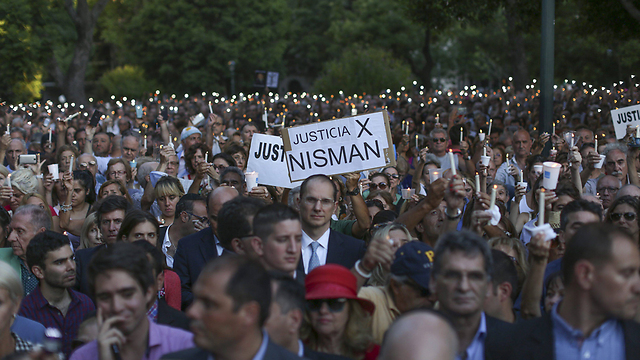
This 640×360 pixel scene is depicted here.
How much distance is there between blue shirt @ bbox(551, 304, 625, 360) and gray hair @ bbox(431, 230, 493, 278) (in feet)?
1.49

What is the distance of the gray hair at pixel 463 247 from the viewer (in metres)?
3.42

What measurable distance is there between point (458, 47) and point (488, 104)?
34.0 m

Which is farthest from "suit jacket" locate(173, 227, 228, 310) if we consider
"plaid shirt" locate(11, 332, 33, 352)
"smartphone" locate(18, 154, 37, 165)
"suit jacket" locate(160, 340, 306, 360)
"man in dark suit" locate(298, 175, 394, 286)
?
"smartphone" locate(18, 154, 37, 165)

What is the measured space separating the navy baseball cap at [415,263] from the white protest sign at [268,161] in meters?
3.51

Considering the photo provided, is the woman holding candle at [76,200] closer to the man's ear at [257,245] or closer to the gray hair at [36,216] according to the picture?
the gray hair at [36,216]

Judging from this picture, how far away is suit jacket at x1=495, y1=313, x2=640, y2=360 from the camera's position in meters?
3.12

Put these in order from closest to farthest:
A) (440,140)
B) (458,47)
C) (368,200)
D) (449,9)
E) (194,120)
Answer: (368,200)
(440,140)
(194,120)
(449,9)
(458,47)

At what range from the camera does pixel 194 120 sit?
12.4 meters

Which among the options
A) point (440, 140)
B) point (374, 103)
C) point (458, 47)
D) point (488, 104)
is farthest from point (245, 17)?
point (440, 140)

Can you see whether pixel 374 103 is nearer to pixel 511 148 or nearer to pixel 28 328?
pixel 511 148

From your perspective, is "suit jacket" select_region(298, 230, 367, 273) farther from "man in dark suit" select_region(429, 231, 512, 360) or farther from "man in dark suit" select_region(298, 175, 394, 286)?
"man in dark suit" select_region(429, 231, 512, 360)

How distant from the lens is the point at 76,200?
7363 mm

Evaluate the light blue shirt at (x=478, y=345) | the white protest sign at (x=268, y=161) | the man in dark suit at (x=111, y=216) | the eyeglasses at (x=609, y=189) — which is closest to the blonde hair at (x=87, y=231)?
the man in dark suit at (x=111, y=216)

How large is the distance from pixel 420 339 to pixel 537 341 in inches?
36.4
